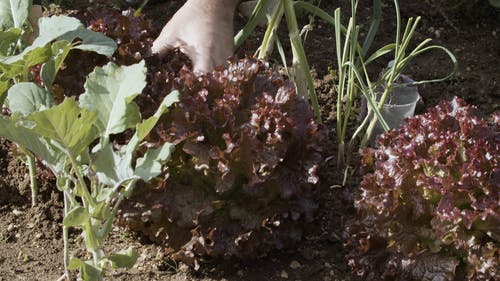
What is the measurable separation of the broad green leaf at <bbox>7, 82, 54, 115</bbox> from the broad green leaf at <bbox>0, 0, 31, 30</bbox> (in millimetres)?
452

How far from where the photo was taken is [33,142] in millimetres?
2461

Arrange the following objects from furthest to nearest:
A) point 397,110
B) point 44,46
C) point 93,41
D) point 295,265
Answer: point 397,110 → point 295,265 → point 93,41 → point 44,46

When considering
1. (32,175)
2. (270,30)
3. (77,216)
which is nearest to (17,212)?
(32,175)

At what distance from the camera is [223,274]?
9.56 ft

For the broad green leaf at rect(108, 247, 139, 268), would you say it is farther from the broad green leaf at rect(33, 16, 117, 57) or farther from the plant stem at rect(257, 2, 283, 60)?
the plant stem at rect(257, 2, 283, 60)

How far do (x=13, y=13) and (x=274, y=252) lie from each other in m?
1.26

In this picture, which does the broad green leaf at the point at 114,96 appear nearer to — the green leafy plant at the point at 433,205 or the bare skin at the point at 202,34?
the bare skin at the point at 202,34

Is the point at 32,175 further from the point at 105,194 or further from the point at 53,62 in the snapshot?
the point at 105,194

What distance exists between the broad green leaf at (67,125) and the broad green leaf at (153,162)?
0.17 meters

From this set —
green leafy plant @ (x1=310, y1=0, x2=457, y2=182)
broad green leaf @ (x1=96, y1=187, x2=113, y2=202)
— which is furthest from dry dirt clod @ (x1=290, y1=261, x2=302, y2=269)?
broad green leaf @ (x1=96, y1=187, x2=113, y2=202)

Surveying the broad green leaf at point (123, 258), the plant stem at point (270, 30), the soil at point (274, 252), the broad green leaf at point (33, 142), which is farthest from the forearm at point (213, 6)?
the broad green leaf at point (123, 258)

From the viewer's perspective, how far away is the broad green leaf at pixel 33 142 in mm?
2348

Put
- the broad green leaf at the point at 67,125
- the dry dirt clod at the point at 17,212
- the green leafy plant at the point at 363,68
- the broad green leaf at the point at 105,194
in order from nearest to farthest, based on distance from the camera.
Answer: the broad green leaf at the point at 67,125
the broad green leaf at the point at 105,194
the green leafy plant at the point at 363,68
the dry dirt clod at the point at 17,212

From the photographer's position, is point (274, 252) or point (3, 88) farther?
point (274, 252)
